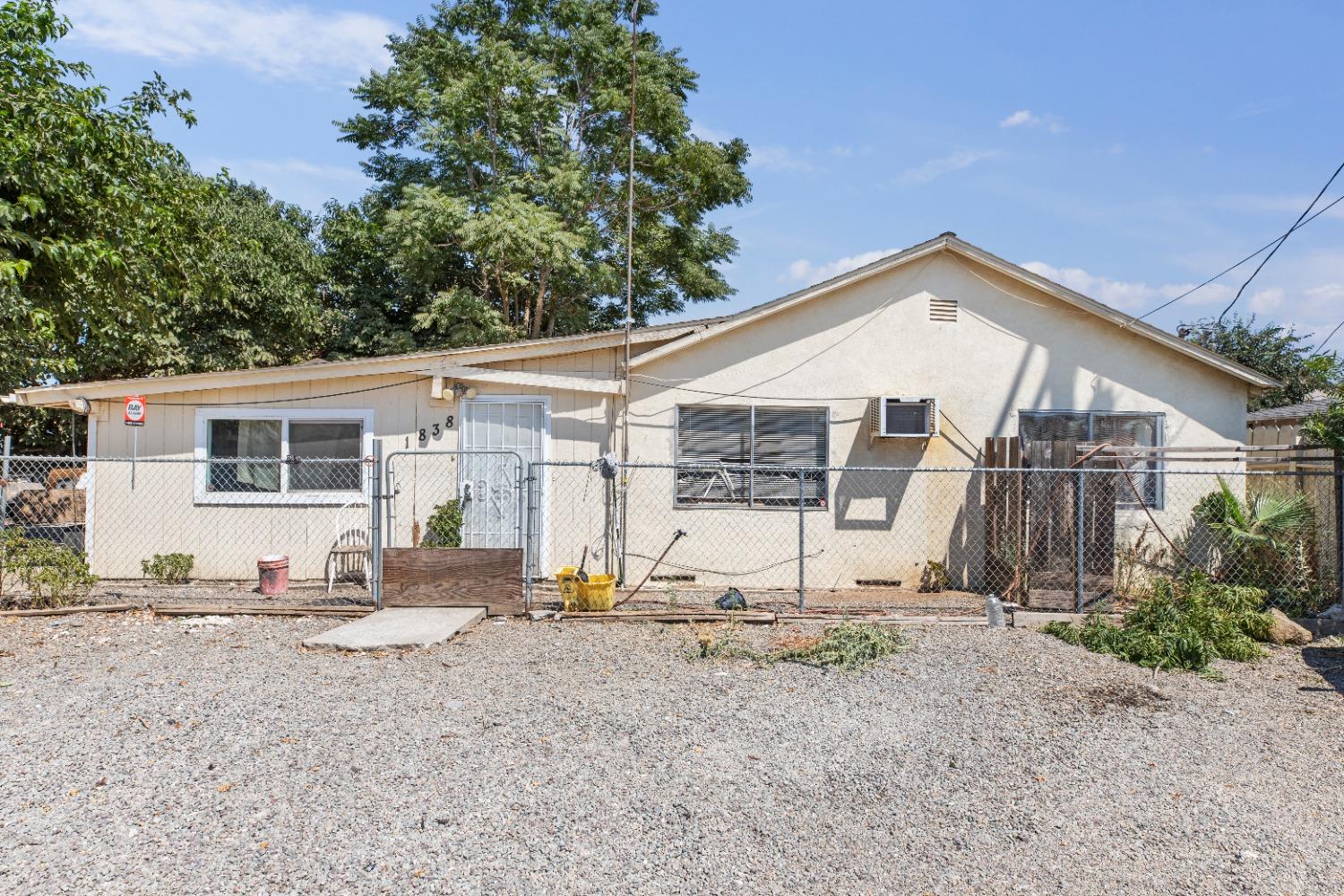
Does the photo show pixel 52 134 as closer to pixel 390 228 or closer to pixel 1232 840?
pixel 390 228

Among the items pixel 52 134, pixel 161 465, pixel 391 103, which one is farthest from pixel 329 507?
pixel 391 103

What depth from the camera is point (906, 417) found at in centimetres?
948

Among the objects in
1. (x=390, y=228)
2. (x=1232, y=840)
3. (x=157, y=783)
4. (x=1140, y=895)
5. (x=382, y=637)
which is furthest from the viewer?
(x=390, y=228)

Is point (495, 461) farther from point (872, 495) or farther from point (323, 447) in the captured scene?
point (872, 495)

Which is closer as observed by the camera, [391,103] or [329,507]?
[329,507]

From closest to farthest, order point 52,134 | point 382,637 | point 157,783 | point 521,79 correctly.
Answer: point 157,783 < point 382,637 < point 52,134 < point 521,79

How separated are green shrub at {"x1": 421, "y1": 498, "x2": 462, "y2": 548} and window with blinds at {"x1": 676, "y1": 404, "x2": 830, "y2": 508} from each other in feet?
8.41

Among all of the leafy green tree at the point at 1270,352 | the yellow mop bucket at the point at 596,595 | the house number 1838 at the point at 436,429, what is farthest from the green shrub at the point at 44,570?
the leafy green tree at the point at 1270,352

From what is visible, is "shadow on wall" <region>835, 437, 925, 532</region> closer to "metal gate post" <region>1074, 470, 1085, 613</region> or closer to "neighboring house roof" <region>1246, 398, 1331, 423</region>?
"metal gate post" <region>1074, 470, 1085, 613</region>

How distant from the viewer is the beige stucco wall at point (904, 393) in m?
9.66

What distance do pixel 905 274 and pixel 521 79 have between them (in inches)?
518

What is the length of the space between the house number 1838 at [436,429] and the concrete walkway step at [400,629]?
2449 mm

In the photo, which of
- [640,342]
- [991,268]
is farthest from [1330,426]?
[640,342]

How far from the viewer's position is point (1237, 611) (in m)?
7.50
